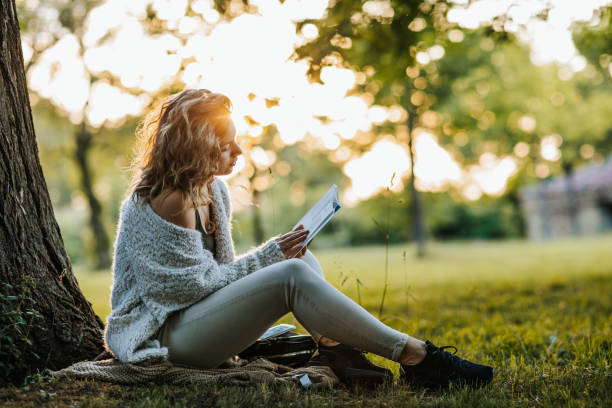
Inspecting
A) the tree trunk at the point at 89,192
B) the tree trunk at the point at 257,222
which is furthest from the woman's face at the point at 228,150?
the tree trunk at the point at 257,222

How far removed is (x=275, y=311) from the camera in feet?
8.65

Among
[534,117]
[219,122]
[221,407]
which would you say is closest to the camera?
Result: [221,407]

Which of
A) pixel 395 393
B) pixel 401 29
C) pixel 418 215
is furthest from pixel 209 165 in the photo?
pixel 418 215

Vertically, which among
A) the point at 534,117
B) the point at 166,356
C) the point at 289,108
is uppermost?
the point at 534,117

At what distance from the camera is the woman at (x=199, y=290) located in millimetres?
2562

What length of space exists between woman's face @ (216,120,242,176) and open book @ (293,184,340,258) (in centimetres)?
52

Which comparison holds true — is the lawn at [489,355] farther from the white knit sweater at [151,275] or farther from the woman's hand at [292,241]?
the woman's hand at [292,241]

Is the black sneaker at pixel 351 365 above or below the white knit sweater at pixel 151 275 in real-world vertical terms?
below

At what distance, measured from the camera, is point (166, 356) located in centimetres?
263

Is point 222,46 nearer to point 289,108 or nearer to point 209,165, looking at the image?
point 289,108

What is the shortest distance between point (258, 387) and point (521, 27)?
5.15m

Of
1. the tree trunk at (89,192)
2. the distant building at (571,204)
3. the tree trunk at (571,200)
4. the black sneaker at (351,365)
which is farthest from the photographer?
the distant building at (571,204)

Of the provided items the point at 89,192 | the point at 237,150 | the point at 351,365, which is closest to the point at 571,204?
the point at 89,192

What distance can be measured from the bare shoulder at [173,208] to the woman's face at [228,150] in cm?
32
